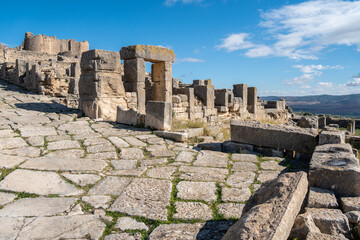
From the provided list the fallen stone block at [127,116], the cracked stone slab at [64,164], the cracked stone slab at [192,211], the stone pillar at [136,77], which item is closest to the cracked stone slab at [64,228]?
the cracked stone slab at [192,211]

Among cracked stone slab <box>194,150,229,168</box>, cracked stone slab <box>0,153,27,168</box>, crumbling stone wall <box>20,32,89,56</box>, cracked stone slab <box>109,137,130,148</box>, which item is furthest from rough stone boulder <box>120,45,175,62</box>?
crumbling stone wall <box>20,32,89,56</box>

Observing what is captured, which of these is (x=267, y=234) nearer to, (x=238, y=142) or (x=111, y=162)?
(x=111, y=162)

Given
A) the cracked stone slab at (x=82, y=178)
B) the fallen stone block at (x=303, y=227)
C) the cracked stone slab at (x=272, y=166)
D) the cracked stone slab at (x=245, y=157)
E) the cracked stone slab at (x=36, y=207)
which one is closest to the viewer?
the fallen stone block at (x=303, y=227)

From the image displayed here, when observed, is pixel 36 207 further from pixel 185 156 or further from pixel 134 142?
pixel 134 142

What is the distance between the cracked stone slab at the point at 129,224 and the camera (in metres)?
2.32

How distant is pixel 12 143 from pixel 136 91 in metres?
5.04

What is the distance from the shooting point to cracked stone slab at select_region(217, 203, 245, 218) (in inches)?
100

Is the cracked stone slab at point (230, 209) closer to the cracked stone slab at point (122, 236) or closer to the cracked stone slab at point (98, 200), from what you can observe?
the cracked stone slab at point (122, 236)

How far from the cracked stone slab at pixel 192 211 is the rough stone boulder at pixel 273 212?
0.42m

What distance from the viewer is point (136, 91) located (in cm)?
959

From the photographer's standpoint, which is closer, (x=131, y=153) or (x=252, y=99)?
(x=131, y=153)

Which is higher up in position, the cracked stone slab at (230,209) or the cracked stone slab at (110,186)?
the cracked stone slab at (110,186)

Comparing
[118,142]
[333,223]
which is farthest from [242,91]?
[333,223]

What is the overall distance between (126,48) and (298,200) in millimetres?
8459
